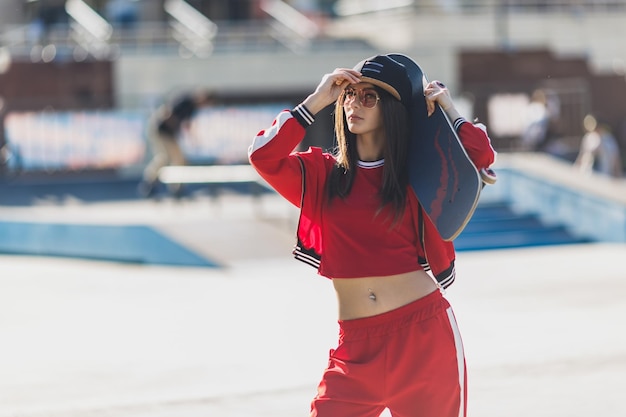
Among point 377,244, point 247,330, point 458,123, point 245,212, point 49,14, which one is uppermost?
point 49,14

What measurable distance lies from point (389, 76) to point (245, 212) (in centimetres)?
1309

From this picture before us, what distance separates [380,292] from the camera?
4.36m

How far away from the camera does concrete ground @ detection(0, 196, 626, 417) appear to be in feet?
23.4

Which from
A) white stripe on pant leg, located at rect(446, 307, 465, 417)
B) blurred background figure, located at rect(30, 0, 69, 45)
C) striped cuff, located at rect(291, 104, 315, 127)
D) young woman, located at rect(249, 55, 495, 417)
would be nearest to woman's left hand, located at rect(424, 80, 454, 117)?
young woman, located at rect(249, 55, 495, 417)

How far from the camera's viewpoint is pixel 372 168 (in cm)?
439

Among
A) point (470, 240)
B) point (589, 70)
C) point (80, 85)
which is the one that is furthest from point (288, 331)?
point (589, 70)

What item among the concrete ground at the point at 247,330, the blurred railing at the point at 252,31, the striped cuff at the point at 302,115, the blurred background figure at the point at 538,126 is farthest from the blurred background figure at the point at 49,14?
→ the striped cuff at the point at 302,115

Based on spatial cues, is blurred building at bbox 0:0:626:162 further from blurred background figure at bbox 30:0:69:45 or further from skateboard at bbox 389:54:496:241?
skateboard at bbox 389:54:496:241

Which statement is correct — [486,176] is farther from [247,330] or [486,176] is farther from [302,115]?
[247,330]

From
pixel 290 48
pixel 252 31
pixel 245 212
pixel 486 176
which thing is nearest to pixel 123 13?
pixel 252 31

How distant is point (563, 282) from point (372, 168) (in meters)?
7.95

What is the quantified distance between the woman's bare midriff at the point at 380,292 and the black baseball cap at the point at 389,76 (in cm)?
63

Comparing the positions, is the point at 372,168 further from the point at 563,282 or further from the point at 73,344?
the point at 563,282

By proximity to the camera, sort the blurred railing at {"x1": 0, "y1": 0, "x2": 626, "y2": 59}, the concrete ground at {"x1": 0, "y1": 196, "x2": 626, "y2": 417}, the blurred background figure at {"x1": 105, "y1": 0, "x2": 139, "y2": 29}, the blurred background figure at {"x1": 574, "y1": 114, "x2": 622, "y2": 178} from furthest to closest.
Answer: the blurred background figure at {"x1": 105, "y1": 0, "x2": 139, "y2": 29} → the blurred railing at {"x1": 0, "y1": 0, "x2": 626, "y2": 59} → the blurred background figure at {"x1": 574, "y1": 114, "x2": 622, "y2": 178} → the concrete ground at {"x1": 0, "y1": 196, "x2": 626, "y2": 417}
